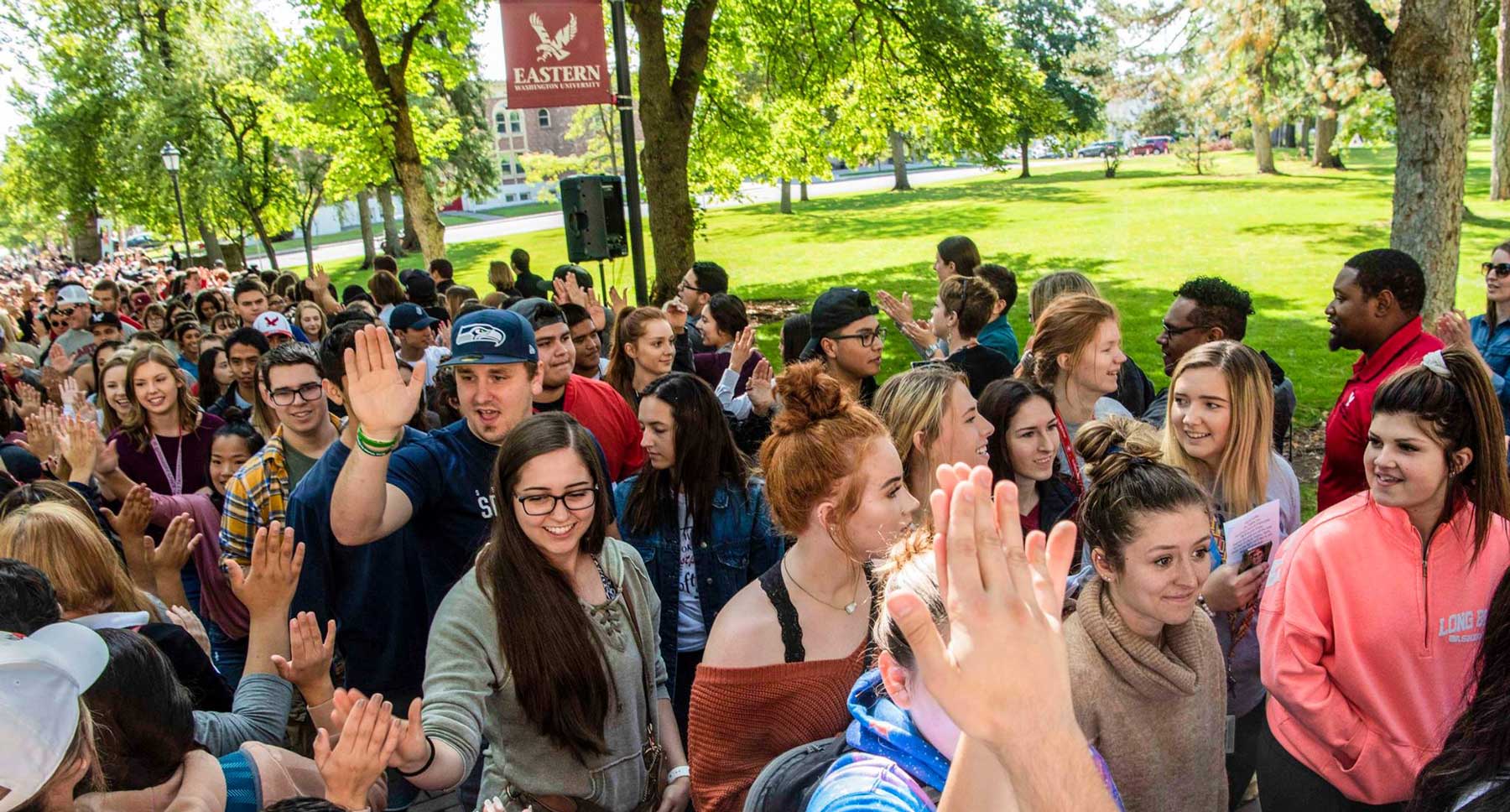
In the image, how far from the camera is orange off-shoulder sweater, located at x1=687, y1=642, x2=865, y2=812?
2.57 m

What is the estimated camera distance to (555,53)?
9109 millimetres

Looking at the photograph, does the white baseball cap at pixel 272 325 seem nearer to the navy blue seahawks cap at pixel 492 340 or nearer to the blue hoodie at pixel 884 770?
the navy blue seahawks cap at pixel 492 340

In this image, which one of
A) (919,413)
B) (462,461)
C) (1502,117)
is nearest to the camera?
(462,461)

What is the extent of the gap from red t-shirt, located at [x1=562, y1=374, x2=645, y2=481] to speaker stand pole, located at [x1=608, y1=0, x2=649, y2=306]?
4142mm

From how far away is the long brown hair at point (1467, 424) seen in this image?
2.85 metres

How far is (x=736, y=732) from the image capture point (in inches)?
102

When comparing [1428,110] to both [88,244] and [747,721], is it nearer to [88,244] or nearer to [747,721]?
[747,721]

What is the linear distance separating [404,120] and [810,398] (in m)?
15.9

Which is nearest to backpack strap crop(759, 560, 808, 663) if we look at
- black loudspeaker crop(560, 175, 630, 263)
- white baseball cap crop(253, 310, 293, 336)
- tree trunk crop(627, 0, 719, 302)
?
white baseball cap crop(253, 310, 293, 336)

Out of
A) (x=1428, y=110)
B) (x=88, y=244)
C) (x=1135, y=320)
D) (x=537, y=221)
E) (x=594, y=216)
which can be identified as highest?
(x=88, y=244)

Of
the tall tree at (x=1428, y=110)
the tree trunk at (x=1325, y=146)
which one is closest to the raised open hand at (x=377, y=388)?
the tall tree at (x=1428, y=110)

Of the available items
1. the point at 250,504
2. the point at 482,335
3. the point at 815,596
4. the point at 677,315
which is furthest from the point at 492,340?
the point at 677,315

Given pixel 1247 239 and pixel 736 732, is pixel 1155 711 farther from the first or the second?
pixel 1247 239

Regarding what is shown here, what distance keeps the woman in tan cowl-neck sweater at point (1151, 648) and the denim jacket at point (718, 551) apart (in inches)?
53.4
